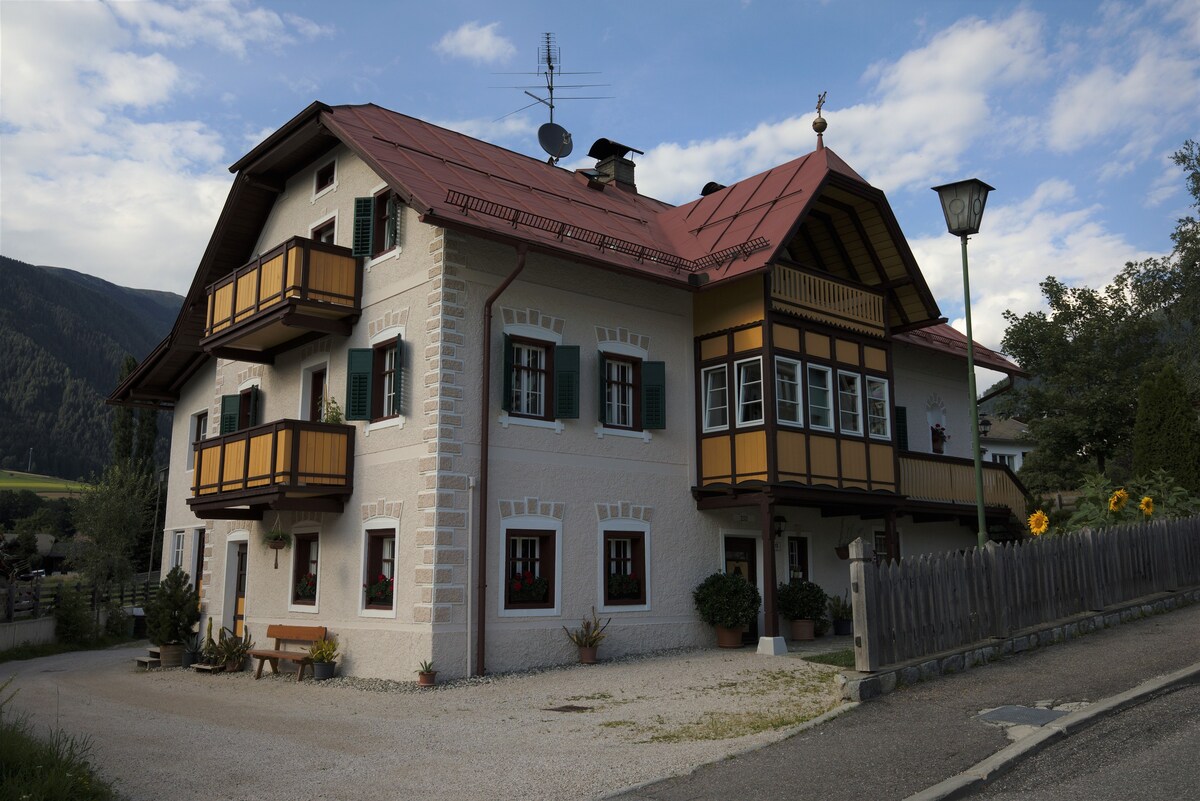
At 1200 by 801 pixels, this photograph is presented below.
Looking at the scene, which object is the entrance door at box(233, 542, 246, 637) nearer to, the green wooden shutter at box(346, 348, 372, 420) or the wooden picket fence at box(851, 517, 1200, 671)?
the green wooden shutter at box(346, 348, 372, 420)

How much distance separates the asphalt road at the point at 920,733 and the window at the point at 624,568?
6.39 meters

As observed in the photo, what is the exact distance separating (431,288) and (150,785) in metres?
8.81

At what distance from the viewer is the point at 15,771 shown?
663 centimetres

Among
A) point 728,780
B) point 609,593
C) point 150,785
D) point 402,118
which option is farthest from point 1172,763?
point 402,118

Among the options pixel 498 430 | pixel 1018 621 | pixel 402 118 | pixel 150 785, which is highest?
pixel 402 118

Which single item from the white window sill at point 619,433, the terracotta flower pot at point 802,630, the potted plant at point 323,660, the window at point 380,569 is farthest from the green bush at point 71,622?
the terracotta flower pot at point 802,630

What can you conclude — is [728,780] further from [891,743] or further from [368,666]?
[368,666]

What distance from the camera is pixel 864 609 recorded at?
10.3 m

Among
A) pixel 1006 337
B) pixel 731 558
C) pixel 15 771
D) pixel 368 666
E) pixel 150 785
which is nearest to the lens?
pixel 15 771

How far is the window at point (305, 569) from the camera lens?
17266 millimetres

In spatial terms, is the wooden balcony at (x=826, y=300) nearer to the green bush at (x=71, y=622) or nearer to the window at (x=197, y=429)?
the window at (x=197, y=429)

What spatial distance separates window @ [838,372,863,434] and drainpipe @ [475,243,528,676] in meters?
6.73

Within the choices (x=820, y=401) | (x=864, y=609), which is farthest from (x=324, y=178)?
(x=864, y=609)

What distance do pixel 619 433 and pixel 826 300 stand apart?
479 cm
